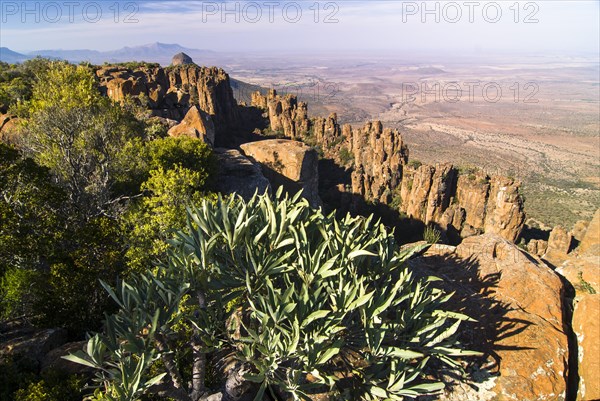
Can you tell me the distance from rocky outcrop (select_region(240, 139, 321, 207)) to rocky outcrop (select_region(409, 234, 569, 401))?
21.7m

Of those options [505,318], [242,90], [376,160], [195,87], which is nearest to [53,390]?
[505,318]

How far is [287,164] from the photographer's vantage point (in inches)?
1352

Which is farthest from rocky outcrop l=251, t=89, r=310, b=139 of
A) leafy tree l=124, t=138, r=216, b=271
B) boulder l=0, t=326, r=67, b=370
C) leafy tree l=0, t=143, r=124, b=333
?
boulder l=0, t=326, r=67, b=370

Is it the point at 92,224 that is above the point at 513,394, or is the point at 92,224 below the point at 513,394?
above

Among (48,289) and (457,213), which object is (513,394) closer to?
(48,289)

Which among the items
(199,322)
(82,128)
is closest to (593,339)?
(199,322)

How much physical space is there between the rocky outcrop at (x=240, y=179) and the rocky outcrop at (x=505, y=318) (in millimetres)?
14882

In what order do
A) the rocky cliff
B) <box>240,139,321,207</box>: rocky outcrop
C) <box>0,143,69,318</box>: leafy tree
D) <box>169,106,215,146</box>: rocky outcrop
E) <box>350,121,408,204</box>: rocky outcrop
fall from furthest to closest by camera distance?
<box>350,121,408,204</box>: rocky outcrop → the rocky cliff → <box>240,139,321,207</box>: rocky outcrop → <box>169,106,215,146</box>: rocky outcrop → <box>0,143,69,318</box>: leafy tree

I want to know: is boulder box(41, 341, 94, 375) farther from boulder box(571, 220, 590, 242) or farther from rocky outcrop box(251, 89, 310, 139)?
rocky outcrop box(251, 89, 310, 139)

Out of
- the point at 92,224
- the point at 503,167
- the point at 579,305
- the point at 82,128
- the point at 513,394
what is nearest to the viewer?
the point at 513,394

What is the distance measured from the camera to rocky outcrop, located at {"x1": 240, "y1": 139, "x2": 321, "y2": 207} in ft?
111

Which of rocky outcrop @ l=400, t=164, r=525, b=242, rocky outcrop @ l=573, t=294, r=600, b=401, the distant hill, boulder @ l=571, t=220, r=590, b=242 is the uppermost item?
the distant hill

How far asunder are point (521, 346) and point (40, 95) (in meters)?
23.0

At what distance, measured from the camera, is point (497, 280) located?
11.3 metres
